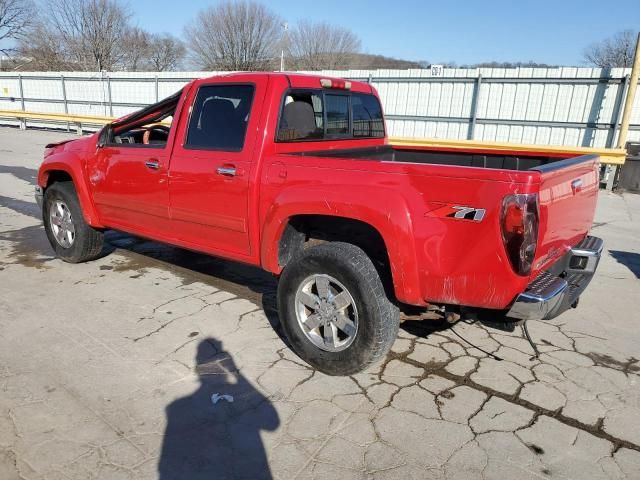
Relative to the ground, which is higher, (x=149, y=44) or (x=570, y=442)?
(x=149, y=44)

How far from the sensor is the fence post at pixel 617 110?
38.4 feet

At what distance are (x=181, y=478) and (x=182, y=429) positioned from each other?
1.24 feet

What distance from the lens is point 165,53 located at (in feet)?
181

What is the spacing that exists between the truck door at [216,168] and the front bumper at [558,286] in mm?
1948

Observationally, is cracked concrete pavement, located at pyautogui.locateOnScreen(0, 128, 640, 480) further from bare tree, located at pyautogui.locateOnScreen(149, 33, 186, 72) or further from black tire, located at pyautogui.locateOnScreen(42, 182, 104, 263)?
bare tree, located at pyautogui.locateOnScreen(149, 33, 186, 72)

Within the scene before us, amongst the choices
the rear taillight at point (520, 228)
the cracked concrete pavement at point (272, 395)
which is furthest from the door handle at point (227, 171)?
the rear taillight at point (520, 228)

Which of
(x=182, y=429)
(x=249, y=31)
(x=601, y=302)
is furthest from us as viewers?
(x=249, y=31)

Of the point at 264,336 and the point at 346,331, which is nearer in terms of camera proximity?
the point at 346,331

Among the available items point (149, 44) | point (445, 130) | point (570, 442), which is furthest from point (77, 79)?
point (149, 44)

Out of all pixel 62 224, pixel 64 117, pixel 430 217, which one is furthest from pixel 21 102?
pixel 430 217

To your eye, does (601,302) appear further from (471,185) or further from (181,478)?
(181,478)

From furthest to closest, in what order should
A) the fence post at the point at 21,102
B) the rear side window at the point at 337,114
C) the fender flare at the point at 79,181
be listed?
the fence post at the point at 21,102 → the fender flare at the point at 79,181 → the rear side window at the point at 337,114

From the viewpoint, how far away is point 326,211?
3.09 meters

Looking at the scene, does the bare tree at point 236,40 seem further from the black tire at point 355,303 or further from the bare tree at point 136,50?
the black tire at point 355,303
